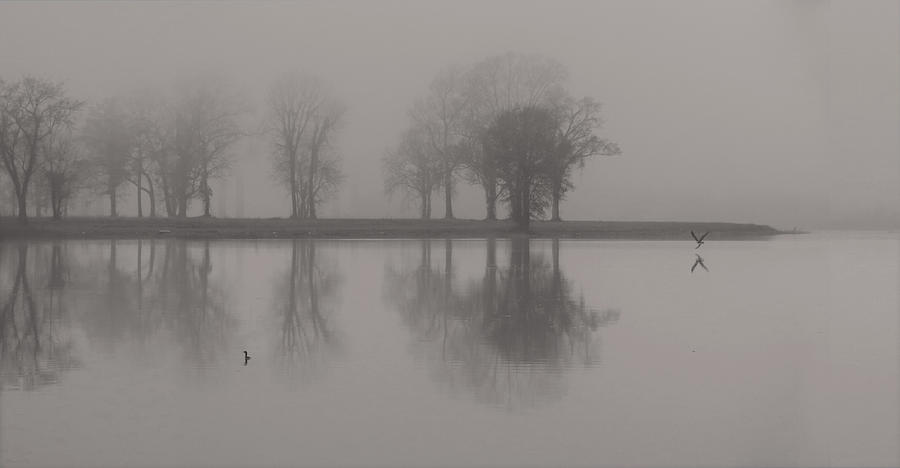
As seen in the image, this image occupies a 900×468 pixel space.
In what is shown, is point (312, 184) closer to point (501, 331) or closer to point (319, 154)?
point (319, 154)

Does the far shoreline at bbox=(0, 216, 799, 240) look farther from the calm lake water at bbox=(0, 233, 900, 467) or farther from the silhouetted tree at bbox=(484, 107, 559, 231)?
the calm lake water at bbox=(0, 233, 900, 467)

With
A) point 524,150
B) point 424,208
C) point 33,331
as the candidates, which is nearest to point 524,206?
point 524,150

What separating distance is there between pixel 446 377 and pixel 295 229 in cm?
5581

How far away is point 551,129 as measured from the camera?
63594mm

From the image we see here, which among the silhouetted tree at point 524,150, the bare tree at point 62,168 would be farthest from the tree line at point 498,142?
the bare tree at point 62,168

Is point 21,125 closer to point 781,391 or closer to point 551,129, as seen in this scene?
point 551,129

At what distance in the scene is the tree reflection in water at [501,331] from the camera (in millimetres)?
9000

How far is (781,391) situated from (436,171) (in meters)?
64.0

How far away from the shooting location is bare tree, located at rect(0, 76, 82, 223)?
6159cm

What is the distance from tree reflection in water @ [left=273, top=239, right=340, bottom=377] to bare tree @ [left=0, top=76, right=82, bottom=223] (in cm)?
4412

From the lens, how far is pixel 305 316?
47.6 ft

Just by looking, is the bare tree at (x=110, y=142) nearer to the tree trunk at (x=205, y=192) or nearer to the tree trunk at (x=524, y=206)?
the tree trunk at (x=205, y=192)

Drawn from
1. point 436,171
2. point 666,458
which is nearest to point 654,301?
point 666,458

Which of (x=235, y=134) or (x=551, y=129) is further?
(x=235, y=134)
